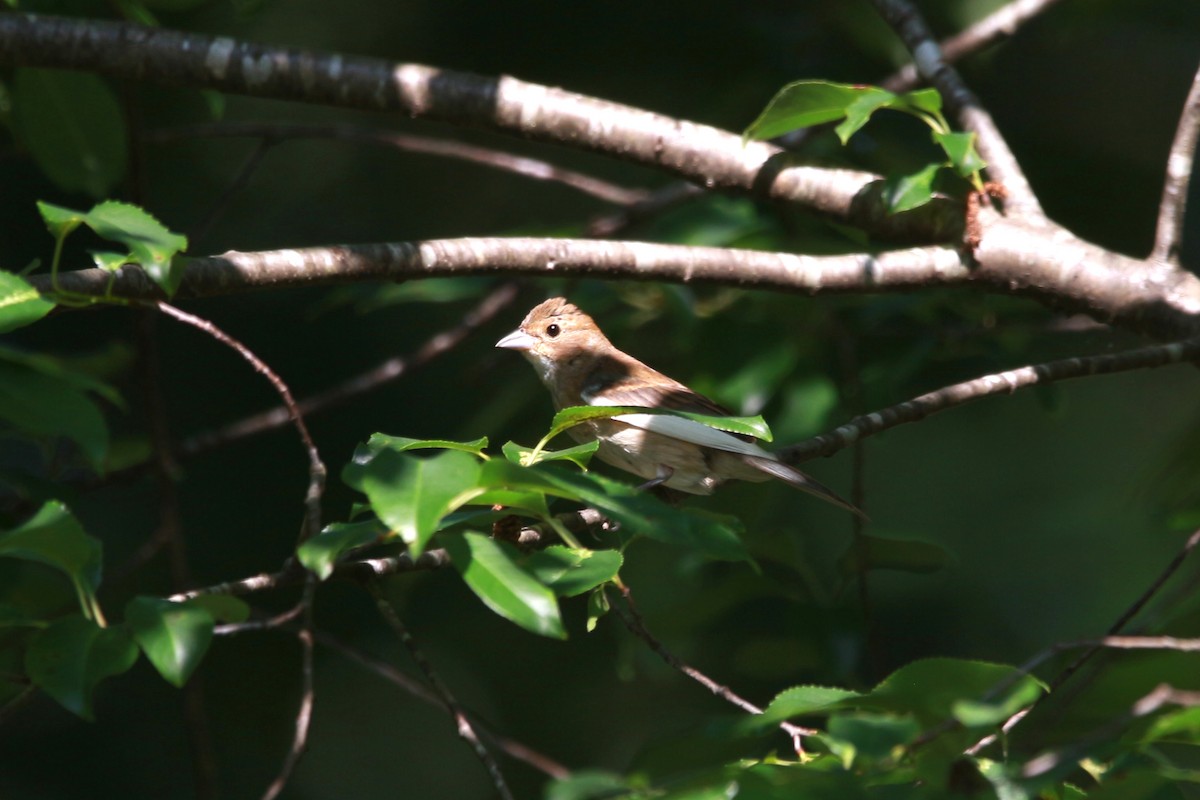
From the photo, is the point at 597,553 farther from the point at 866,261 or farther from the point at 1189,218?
the point at 1189,218

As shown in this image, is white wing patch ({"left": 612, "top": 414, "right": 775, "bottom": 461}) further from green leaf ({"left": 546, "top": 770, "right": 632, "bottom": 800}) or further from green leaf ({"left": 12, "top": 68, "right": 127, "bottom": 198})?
green leaf ({"left": 12, "top": 68, "right": 127, "bottom": 198})

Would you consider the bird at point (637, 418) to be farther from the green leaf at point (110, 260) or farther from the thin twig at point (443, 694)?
the green leaf at point (110, 260)

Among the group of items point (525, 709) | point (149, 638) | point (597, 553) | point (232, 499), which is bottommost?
point (525, 709)

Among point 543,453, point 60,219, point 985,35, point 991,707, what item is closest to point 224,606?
point 543,453

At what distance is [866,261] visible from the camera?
152 inches

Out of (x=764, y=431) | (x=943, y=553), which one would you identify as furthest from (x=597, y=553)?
(x=943, y=553)

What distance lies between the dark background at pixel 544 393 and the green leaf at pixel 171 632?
292 centimetres

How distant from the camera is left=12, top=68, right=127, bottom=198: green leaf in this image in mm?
4582

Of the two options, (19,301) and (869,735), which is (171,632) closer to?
(19,301)

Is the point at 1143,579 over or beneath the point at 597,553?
beneath

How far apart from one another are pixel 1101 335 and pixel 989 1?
1.96 meters

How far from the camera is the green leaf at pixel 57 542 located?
206cm

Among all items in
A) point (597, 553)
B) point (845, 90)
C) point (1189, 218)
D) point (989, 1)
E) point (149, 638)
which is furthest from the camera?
point (1189, 218)

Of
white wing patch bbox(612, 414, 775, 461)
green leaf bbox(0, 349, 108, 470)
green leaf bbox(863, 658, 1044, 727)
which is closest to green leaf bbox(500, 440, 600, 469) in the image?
green leaf bbox(863, 658, 1044, 727)
